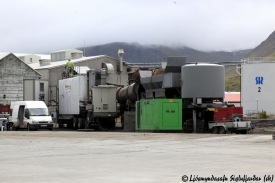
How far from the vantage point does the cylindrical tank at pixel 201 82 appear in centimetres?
3447

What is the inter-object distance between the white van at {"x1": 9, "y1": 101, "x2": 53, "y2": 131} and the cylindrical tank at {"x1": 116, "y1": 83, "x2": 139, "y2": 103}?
5.65 meters

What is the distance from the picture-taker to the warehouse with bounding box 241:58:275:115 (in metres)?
73.9

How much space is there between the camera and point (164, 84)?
35.8 metres

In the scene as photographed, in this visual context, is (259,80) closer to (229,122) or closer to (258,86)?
(258,86)

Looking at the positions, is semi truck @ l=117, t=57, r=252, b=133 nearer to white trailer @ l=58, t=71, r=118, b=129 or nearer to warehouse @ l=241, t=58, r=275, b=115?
white trailer @ l=58, t=71, r=118, b=129

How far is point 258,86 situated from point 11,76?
33.2 m

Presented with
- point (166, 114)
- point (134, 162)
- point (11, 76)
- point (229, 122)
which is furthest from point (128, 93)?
point (11, 76)

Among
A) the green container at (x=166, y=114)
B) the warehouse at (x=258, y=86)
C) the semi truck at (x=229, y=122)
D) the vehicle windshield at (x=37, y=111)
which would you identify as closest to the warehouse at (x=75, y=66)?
the vehicle windshield at (x=37, y=111)

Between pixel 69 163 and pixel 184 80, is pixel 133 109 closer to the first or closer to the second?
pixel 184 80

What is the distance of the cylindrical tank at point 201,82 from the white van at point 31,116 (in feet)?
43.1

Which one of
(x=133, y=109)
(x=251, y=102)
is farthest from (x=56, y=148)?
(x=251, y=102)

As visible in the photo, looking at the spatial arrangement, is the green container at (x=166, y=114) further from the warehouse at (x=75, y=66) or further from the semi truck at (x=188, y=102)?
the warehouse at (x=75, y=66)

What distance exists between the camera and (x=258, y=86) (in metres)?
75.0

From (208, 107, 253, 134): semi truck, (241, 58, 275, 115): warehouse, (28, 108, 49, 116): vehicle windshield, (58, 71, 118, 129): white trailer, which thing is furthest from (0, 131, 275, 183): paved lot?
(241, 58, 275, 115): warehouse
